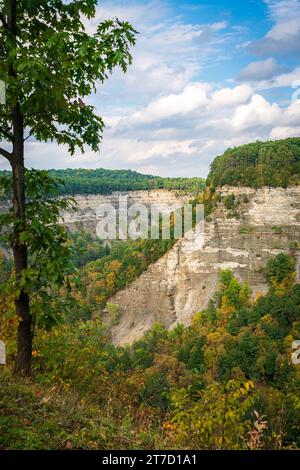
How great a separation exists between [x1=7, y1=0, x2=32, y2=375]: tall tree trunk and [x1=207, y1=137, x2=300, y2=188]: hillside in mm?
53141

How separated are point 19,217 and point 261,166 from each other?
56952 mm

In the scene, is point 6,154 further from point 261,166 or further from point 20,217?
point 261,166

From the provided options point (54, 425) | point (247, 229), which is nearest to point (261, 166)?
point (247, 229)

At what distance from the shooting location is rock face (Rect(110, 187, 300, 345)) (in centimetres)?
5462

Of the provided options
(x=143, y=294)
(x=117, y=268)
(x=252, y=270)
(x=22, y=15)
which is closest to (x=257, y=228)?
(x=252, y=270)

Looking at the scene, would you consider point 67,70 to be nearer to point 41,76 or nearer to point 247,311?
point 41,76

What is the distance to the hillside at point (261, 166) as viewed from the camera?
5631 cm

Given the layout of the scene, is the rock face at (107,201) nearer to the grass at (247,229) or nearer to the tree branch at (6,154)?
the grass at (247,229)

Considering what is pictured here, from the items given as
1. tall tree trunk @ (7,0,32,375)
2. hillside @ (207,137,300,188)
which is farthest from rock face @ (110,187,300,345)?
tall tree trunk @ (7,0,32,375)

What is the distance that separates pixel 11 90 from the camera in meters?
5.65

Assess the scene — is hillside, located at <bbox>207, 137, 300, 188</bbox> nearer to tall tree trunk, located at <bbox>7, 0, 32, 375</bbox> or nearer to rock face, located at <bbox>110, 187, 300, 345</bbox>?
rock face, located at <bbox>110, 187, 300, 345</bbox>

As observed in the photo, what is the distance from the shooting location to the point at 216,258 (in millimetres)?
57688

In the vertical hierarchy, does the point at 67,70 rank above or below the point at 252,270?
above
